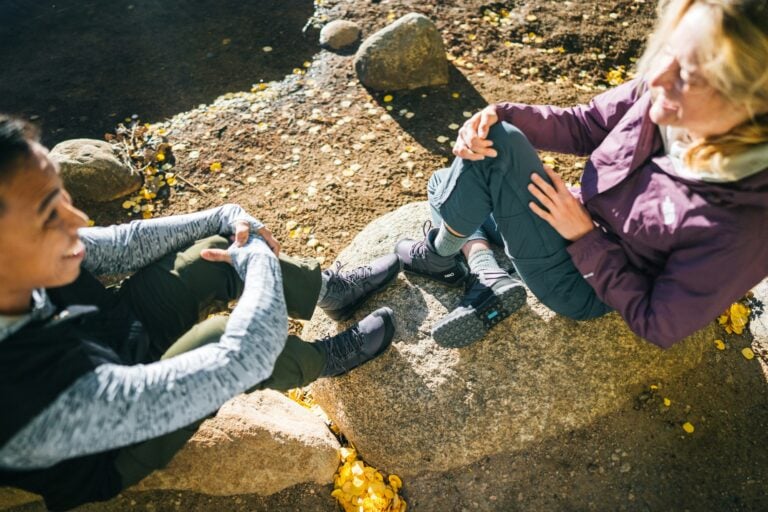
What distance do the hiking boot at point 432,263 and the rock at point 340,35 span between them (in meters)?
3.65

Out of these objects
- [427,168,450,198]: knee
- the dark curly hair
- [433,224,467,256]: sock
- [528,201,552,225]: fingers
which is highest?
the dark curly hair

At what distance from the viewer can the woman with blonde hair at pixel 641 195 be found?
187 cm

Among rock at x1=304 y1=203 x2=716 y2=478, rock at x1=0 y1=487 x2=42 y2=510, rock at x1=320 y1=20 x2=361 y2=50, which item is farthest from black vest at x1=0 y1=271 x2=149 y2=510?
rock at x1=320 y1=20 x2=361 y2=50

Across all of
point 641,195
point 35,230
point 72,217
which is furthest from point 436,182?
point 35,230

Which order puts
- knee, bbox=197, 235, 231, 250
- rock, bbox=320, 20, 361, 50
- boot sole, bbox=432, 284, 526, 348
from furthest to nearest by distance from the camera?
rock, bbox=320, 20, 361, 50
boot sole, bbox=432, 284, 526, 348
knee, bbox=197, 235, 231, 250

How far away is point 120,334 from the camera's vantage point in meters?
2.30

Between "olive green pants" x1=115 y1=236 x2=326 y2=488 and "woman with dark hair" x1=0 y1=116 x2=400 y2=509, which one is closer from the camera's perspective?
"woman with dark hair" x1=0 y1=116 x2=400 y2=509

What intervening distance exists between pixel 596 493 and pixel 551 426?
398 mm

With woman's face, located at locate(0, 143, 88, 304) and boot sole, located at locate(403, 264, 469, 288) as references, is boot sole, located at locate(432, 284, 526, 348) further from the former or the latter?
woman's face, located at locate(0, 143, 88, 304)

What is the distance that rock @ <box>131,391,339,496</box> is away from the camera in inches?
99.1

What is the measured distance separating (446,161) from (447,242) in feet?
6.88

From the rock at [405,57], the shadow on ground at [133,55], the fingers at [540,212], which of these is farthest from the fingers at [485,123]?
the shadow on ground at [133,55]

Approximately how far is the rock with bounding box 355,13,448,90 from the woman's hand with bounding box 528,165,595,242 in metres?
3.35

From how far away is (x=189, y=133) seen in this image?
17.4 ft
